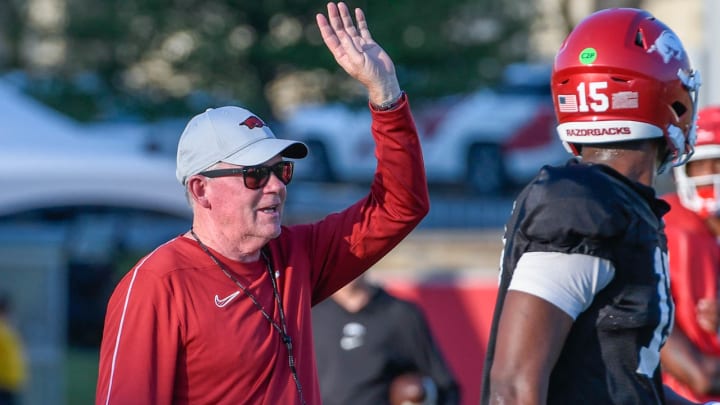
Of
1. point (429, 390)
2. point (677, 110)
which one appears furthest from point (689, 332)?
point (677, 110)

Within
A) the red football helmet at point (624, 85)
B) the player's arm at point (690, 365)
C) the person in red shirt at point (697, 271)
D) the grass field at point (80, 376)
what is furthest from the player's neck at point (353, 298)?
the grass field at point (80, 376)

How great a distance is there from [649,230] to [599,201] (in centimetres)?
20

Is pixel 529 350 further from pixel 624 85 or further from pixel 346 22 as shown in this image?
pixel 346 22

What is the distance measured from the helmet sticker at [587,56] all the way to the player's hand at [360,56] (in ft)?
2.19

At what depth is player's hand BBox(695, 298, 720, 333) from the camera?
4879mm

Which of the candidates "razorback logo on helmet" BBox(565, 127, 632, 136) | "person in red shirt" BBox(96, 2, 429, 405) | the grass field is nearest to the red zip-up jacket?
"person in red shirt" BBox(96, 2, 429, 405)

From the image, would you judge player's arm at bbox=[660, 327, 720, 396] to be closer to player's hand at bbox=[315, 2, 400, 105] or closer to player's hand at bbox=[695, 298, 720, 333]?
player's hand at bbox=[695, 298, 720, 333]

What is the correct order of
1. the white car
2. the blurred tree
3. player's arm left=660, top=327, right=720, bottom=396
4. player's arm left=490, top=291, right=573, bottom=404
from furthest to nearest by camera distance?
1. the white car
2. the blurred tree
3. player's arm left=660, top=327, right=720, bottom=396
4. player's arm left=490, top=291, right=573, bottom=404

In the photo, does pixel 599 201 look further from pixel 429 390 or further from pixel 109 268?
pixel 109 268

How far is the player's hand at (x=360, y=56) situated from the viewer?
370 centimetres

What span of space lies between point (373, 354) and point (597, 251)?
3.25 metres

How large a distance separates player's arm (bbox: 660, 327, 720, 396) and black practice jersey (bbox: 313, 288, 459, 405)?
1.50 metres

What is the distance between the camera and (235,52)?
15047 mm

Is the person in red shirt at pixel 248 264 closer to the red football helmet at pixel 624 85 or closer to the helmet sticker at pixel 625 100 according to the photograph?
the red football helmet at pixel 624 85
